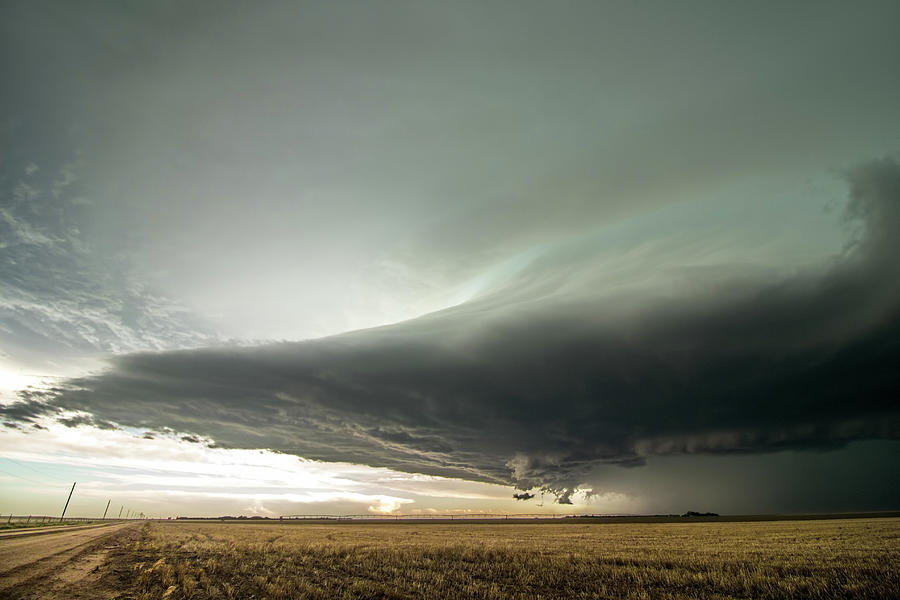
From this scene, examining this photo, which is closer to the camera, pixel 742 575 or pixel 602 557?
pixel 742 575

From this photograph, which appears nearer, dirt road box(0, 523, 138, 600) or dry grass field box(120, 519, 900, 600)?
dry grass field box(120, 519, 900, 600)

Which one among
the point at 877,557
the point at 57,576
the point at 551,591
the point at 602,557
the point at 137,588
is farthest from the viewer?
the point at 602,557

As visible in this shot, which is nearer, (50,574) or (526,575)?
(526,575)

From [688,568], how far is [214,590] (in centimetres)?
2366

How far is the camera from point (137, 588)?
64.8 ft

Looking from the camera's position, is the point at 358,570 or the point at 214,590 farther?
the point at 358,570

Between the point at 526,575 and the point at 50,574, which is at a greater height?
the point at 526,575

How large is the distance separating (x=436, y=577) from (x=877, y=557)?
26409 millimetres

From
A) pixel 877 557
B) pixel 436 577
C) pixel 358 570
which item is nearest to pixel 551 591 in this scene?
pixel 436 577

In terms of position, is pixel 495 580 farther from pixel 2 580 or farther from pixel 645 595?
pixel 2 580

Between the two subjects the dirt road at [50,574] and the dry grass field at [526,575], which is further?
the dirt road at [50,574]

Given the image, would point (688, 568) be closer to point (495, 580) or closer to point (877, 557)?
point (495, 580)

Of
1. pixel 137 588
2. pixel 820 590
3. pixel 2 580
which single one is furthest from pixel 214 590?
pixel 820 590

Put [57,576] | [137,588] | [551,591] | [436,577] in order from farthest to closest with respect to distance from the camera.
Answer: [57,576]
[436,577]
[137,588]
[551,591]
